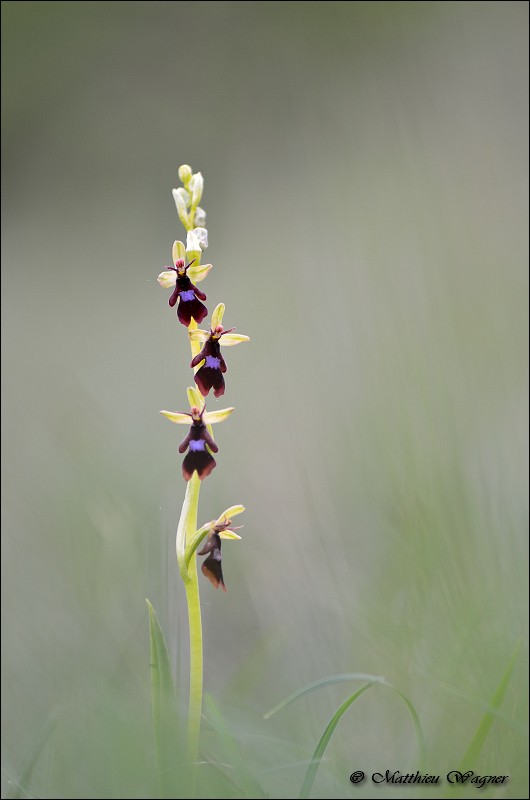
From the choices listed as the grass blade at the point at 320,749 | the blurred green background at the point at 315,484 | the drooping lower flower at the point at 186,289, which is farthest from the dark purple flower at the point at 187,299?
the grass blade at the point at 320,749

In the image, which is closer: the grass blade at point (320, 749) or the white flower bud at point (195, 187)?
the grass blade at point (320, 749)

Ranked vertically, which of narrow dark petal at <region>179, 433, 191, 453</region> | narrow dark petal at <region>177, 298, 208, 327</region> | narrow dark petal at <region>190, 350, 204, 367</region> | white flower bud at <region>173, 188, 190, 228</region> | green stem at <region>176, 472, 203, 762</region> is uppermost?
white flower bud at <region>173, 188, 190, 228</region>

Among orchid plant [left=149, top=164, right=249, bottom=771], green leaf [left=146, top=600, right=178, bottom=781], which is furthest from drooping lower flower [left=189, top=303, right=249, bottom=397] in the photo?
green leaf [left=146, top=600, right=178, bottom=781]

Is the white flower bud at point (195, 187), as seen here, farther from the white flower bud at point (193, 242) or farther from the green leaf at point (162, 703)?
the green leaf at point (162, 703)

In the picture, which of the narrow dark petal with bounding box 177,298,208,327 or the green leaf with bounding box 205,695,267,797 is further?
the narrow dark petal with bounding box 177,298,208,327

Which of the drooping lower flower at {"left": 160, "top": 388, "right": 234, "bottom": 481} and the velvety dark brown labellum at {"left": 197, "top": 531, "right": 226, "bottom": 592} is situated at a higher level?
the drooping lower flower at {"left": 160, "top": 388, "right": 234, "bottom": 481}

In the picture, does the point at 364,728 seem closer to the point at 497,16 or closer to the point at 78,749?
the point at 78,749

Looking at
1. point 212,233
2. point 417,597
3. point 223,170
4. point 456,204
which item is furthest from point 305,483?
point 223,170

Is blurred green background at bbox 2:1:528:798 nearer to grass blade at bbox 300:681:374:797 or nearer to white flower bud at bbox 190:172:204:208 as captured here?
grass blade at bbox 300:681:374:797

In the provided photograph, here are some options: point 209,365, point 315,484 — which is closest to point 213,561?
point 209,365
